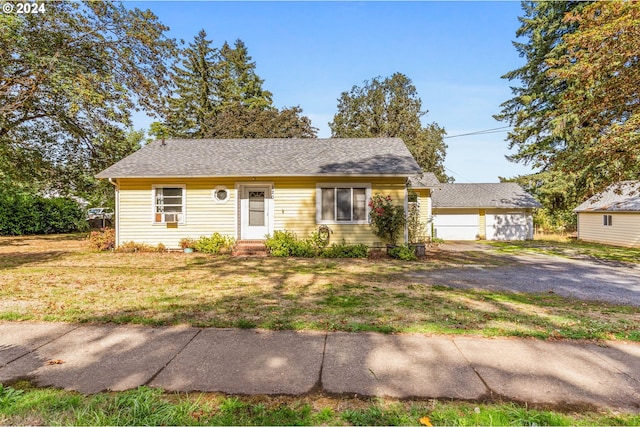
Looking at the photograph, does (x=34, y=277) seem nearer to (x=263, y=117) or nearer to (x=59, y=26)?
(x=59, y=26)

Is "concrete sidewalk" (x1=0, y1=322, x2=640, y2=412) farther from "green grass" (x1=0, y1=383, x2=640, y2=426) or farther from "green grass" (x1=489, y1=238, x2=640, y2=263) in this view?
"green grass" (x1=489, y1=238, x2=640, y2=263)

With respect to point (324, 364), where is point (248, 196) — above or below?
above

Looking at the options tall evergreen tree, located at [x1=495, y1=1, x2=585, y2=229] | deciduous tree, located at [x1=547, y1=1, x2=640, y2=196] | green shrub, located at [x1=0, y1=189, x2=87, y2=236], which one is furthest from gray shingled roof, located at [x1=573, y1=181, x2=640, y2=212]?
green shrub, located at [x1=0, y1=189, x2=87, y2=236]

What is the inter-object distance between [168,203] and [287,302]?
8529 millimetres

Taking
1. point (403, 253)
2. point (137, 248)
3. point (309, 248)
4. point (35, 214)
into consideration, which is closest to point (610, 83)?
point (403, 253)

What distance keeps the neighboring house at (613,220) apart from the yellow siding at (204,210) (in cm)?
1568

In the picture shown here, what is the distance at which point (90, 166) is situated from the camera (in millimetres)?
15648

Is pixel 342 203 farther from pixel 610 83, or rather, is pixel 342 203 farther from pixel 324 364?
pixel 610 83

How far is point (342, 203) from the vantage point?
11.6 metres

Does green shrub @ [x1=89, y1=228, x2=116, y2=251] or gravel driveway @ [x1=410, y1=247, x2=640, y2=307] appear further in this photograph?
green shrub @ [x1=89, y1=228, x2=116, y2=251]

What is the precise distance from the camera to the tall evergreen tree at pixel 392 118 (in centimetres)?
3250

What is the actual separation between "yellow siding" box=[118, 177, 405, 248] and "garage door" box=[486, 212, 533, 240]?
1624cm

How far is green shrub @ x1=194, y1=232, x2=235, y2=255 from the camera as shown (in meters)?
11.5

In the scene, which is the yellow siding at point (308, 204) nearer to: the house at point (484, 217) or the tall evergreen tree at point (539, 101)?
the house at point (484, 217)
